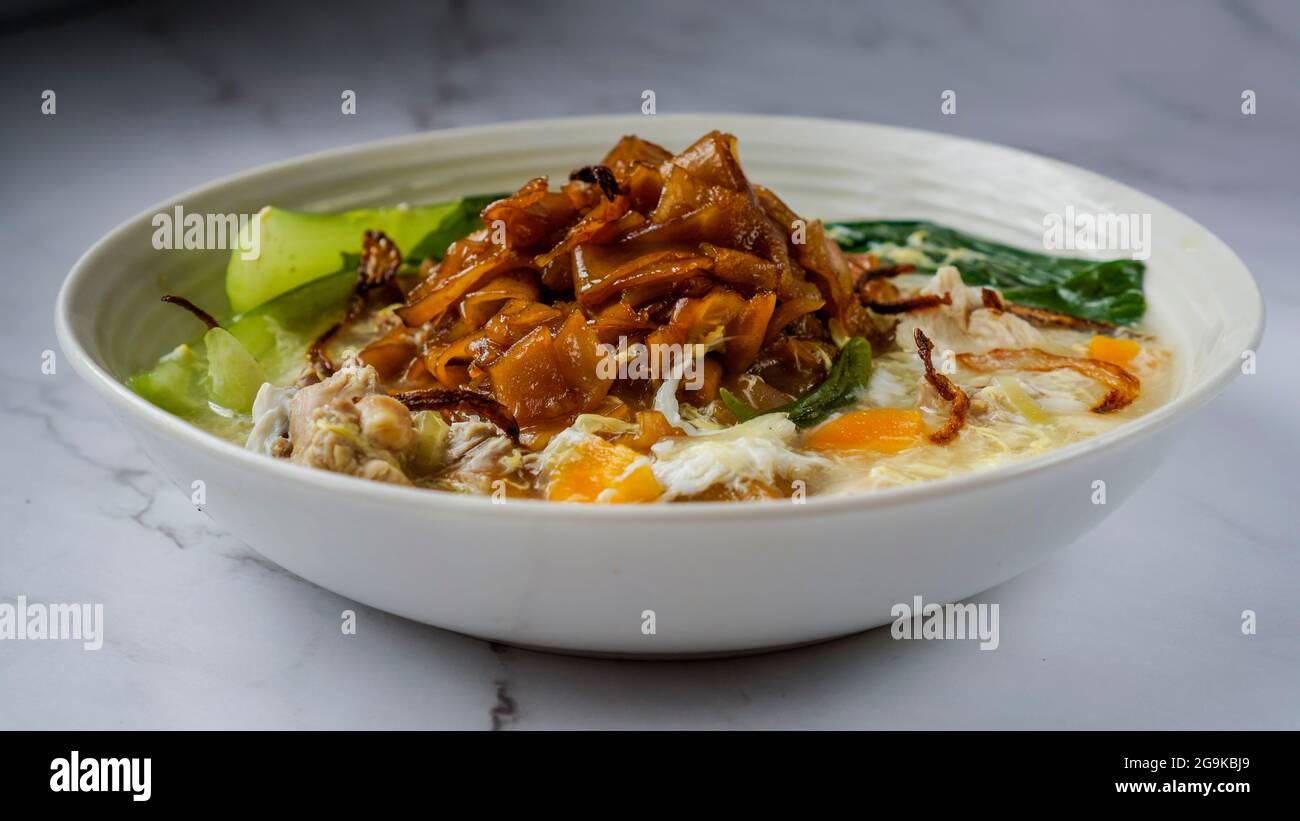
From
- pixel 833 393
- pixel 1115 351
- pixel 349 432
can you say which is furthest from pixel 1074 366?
pixel 349 432

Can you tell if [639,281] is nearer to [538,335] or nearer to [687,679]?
[538,335]

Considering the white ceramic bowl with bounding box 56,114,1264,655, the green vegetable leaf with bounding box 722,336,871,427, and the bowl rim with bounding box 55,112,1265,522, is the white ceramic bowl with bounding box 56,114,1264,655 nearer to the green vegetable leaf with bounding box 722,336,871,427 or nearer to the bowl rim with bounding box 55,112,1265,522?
the bowl rim with bounding box 55,112,1265,522

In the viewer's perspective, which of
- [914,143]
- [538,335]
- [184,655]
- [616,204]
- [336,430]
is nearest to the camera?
[336,430]

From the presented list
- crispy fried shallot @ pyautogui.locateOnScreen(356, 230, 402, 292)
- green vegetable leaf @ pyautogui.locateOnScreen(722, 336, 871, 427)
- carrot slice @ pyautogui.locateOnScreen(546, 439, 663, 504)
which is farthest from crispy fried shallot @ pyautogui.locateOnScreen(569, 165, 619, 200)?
crispy fried shallot @ pyautogui.locateOnScreen(356, 230, 402, 292)

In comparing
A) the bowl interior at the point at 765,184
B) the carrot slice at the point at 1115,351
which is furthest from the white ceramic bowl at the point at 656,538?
the carrot slice at the point at 1115,351

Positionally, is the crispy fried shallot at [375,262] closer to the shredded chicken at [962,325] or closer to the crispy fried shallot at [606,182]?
the crispy fried shallot at [606,182]

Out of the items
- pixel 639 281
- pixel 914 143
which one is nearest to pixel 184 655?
pixel 639 281
